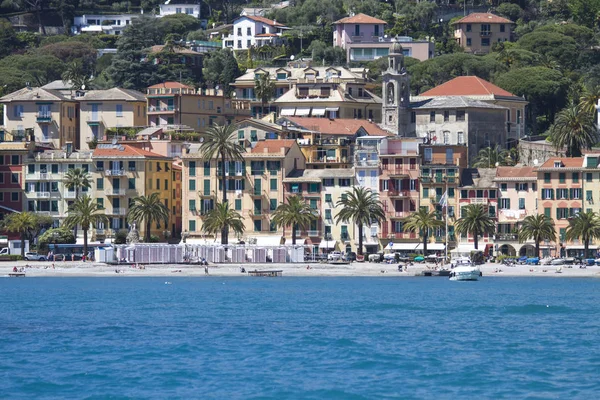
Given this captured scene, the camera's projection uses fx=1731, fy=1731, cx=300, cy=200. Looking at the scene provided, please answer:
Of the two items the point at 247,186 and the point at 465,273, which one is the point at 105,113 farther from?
the point at 465,273

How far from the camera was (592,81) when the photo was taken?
184250mm

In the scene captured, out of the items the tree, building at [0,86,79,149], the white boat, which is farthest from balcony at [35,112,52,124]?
the white boat

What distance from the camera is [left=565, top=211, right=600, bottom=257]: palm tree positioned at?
454ft

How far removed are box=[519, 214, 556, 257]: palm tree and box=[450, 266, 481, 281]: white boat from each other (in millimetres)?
8085

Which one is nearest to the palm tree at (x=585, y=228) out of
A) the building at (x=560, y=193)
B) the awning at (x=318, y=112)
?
the building at (x=560, y=193)

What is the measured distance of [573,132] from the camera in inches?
5955

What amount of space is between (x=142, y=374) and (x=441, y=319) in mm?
27966

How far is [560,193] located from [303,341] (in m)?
58.5

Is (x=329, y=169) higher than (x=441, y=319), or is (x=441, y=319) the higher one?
(x=329, y=169)

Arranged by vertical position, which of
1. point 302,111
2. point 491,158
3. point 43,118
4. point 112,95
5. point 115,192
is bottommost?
point 115,192

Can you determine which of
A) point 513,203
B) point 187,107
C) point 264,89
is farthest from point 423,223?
point 264,89

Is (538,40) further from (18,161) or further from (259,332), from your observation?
(259,332)

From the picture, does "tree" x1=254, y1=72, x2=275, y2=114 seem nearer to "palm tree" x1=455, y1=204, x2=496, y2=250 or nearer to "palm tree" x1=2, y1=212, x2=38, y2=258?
"palm tree" x1=2, y1=212, x2=38, y2=258

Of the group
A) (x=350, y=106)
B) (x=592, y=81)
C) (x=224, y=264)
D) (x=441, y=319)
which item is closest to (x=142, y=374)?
(x=441, y=319)
